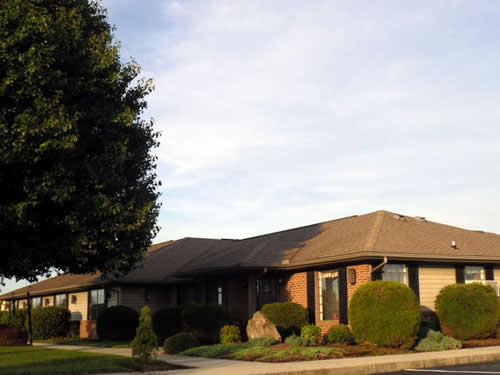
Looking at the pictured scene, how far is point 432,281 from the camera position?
78.9 feet

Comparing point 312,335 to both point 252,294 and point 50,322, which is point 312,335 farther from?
point 50,322

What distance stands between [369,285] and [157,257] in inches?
732

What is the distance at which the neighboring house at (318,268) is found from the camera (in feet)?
77.0

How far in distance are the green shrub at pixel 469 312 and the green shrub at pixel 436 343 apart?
4.28ft

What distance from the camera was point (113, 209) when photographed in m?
17.8

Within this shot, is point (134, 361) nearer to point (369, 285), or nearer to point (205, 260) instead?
point (369, 285)

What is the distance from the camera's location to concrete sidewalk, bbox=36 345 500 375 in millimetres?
14773

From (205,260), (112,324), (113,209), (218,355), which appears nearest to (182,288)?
(205,260)

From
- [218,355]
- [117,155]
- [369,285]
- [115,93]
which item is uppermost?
[115,93]

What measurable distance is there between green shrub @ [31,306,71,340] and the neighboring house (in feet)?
4.03

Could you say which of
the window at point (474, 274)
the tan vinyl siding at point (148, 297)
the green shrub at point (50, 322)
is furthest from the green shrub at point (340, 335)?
the green shrub at point (50, 322)

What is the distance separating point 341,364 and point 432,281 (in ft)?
30.9

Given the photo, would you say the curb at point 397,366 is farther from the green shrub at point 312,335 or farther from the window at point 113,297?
the window at point 113,297

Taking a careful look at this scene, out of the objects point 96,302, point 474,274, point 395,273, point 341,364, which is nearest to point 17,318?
point 96,302
